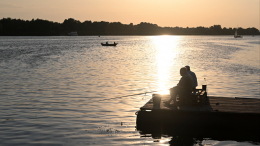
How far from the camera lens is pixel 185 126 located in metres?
14.6

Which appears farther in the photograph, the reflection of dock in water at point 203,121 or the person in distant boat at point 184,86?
the person in distant boat at point 184,86

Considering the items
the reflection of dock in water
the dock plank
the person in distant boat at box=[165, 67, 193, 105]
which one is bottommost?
the reflection of dock in water

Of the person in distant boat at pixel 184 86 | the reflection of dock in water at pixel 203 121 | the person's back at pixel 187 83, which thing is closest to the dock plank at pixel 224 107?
the reflection of dock in water at pixel 203 121

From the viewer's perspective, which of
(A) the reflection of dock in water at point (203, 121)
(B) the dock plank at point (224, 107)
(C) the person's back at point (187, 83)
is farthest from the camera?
(C) the person's back at point (187, 83)

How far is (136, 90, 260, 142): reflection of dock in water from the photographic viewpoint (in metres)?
13.9

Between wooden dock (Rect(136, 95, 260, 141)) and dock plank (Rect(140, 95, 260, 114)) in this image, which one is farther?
dock plank (Rect(140, 95, 260, 114))

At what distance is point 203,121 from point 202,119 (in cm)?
10

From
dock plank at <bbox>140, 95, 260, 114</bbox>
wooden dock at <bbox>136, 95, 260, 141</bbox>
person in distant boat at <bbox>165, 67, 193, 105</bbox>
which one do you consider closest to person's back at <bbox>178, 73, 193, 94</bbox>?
person in distant boat at <bbox>165, 67, 193, 105</bbox>

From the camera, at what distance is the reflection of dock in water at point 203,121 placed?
45.5ft

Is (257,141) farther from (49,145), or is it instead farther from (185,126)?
(49,145)

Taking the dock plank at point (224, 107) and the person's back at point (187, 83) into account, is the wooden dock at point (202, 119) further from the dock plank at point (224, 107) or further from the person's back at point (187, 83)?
the person's back at point (187, 83)

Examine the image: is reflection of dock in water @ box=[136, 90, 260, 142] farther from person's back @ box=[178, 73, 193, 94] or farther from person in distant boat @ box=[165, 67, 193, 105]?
person's back @ box=[178, 73, 193, 94]

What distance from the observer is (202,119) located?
14.2m

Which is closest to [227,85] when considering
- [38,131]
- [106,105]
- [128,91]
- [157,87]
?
[157,87]
